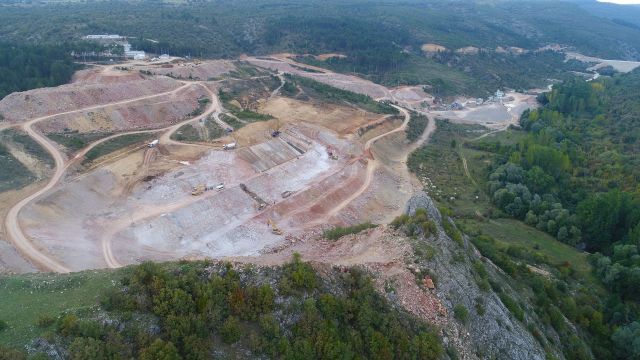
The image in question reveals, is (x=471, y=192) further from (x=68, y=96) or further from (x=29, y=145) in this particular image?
(x=68, y=96)

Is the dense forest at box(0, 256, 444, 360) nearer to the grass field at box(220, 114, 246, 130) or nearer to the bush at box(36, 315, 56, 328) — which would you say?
the bush at box(36, 315, 56, 328)

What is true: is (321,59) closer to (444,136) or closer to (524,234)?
(444,136)

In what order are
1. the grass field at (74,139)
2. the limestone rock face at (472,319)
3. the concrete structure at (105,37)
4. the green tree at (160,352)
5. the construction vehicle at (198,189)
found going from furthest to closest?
the concrete structure at (105,37) → the grass field at (74,139) → the construction vehicle at (198,189) → the limestone rock face at (472,319) → the green tree at (160,352)

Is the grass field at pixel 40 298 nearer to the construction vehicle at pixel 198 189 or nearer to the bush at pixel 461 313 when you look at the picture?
the bush at pixel 461 313

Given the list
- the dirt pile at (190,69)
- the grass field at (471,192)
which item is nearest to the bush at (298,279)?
the grass field at (471,192)

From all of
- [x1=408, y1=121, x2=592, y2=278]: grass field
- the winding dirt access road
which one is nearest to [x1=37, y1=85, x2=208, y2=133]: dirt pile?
the winding dirt access road

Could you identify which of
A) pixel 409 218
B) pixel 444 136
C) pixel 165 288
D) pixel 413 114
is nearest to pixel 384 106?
pixel 413 114
